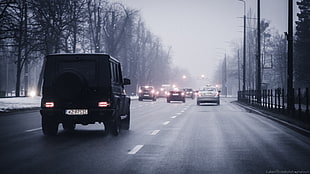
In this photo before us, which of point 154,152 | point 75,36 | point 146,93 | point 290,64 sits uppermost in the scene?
point 75,36

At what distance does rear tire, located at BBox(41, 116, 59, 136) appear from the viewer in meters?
13.0

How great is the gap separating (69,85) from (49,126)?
1.40m

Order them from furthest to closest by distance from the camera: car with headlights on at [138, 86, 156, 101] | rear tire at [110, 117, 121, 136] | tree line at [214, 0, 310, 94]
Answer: tree line at [214, 0, 310, 94]
car with headlights on at [138, 86, 156, 101]
rear tire at [110, 117, 121, 136]

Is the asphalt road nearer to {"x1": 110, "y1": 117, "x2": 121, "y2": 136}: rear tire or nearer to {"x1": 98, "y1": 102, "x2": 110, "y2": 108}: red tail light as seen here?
{"x1": 110, "y1": 117, "x2": 121, "y2": 136}: rear tire

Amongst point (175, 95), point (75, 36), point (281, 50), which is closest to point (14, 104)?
point (75, 36)

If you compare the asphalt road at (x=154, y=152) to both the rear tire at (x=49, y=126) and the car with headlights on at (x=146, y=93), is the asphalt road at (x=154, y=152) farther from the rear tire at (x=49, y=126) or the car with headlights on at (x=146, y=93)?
the car with headlights on at (x=146, y=93)

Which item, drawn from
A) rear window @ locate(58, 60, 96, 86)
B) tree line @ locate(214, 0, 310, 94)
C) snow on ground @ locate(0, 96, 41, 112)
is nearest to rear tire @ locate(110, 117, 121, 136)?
rear window @ locate(58, 60, 96, 86)

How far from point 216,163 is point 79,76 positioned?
17.0 feet

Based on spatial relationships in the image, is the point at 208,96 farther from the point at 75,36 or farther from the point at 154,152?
the point at 154,152

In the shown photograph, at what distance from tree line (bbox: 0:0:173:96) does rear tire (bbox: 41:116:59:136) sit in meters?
13.1

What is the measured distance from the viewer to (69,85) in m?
12.5

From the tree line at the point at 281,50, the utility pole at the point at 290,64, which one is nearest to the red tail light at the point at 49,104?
the utility pole at the point at 290,64

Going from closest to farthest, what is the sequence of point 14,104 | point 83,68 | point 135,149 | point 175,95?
point 135,149 < point 83,68 < point 14,104 < point 175,95

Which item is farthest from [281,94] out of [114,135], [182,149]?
[182,149]
